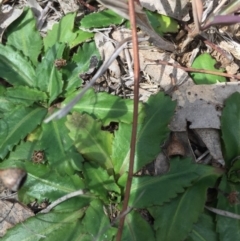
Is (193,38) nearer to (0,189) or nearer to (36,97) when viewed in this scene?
(36,97)

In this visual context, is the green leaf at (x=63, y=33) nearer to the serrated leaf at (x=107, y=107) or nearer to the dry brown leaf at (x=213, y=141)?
the serrated leaf at (x=107, y=107)

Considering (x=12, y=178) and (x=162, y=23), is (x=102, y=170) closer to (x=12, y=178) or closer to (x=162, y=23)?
(x=12, y=178)

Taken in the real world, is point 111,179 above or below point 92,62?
below

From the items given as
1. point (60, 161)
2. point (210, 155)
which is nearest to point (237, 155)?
point (210, 155)

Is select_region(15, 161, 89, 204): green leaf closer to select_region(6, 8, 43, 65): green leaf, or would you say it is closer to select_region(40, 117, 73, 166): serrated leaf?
select_region(40, 117, 73, 166): serrated leaf

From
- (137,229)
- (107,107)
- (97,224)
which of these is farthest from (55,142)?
(137,229)

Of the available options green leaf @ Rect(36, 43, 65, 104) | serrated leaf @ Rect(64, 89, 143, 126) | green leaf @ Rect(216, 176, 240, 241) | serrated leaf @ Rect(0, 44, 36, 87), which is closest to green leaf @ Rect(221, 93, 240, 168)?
green leaf @ Rect(216, 176, 240, 241)
